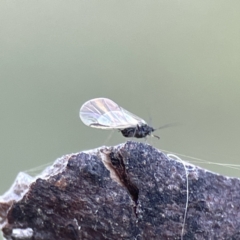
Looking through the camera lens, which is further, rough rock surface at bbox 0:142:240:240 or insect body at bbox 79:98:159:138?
insect body at bbox 79:98:159:138

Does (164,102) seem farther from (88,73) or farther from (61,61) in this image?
(61,61)

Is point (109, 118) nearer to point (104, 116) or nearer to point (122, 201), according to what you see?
point (104, 116)

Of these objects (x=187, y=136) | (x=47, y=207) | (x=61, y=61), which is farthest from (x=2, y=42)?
(x=47, y=207)

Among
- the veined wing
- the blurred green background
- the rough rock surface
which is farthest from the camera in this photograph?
the blurred green background

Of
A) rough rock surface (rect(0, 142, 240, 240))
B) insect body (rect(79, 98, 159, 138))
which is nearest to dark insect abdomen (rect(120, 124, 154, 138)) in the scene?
insect body (rect(79, 98, 159, 138))

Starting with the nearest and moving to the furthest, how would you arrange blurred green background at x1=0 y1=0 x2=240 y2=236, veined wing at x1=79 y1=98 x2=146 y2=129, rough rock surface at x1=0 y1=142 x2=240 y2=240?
rough rock surface at x1=0 y1=142 x2=240 y2=240 < veined wing at x1=79 y1=98 x2=146 y2=129 < blurred green background at x1=0 y1=0 x2=240 y2=236

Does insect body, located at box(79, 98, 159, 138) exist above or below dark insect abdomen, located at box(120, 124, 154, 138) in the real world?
above

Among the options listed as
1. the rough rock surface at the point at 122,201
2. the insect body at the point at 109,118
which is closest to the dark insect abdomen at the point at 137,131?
the insect body at the point at 109,118

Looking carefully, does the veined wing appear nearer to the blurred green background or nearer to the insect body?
the insect body

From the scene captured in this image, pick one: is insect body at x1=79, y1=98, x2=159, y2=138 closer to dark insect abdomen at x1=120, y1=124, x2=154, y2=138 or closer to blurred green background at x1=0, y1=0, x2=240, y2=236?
dark insect abdomen at x1=120, y1=124, x2=154, y2=138

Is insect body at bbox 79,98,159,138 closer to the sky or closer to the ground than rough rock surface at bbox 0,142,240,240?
closer to the sky
